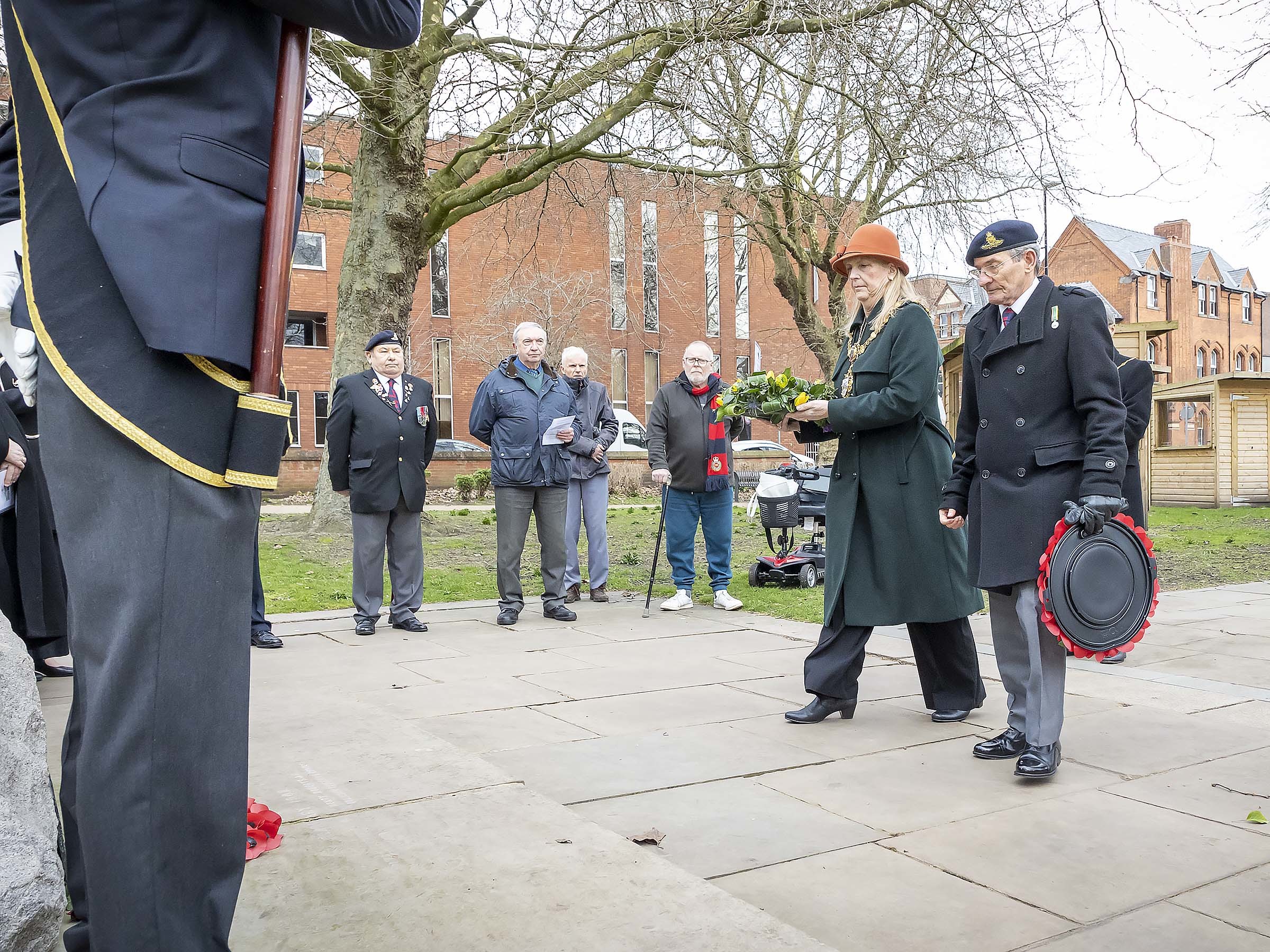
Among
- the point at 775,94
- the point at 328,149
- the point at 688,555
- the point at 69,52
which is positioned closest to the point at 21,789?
the point at 69,52

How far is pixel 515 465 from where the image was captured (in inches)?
338

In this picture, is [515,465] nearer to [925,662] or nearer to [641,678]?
[641,678]

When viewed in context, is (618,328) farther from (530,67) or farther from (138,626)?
(138,626)

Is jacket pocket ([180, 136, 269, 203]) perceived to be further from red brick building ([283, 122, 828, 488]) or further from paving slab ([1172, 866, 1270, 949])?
red brick building ([283, 122, 828, 488])

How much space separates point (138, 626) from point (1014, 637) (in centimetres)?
367

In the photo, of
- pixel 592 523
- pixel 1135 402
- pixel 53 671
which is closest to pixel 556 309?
pixel 592 523

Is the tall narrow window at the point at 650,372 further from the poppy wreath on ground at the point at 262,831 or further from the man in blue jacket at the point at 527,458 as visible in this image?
the poppy wreath on ground at the point at 262,831

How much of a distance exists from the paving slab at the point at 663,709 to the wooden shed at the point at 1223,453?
866 inches

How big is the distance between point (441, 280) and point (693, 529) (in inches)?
1177

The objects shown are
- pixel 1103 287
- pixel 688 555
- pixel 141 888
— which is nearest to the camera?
pixel 141 888

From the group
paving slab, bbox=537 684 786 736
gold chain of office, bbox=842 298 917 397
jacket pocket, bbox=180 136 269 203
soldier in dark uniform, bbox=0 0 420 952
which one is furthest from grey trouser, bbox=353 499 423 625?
jacket pocket, bbox=180 136 269 203

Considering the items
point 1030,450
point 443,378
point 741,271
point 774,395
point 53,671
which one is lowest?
point 53,671

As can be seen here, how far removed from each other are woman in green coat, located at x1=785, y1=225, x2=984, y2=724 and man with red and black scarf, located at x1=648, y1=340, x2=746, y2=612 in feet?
12.4

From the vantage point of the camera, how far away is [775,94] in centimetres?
1245
